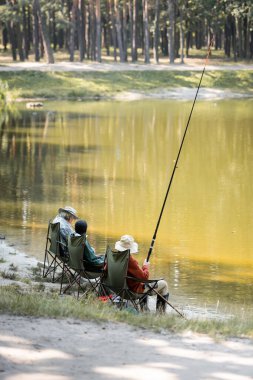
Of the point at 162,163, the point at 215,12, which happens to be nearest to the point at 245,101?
the point at 215,12

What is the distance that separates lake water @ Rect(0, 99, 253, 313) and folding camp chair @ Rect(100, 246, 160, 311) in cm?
162

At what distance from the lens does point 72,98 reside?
1962 inches

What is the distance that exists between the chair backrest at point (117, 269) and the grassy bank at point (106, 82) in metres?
40.1

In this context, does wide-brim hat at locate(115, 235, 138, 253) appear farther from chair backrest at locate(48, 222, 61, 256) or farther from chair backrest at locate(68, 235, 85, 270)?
chair backrest at locate(48, 222, 61, 256)

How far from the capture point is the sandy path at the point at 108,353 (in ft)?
21.0

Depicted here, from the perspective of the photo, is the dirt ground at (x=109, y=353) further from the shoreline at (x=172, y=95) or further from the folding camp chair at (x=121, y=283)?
the shoreline at (x=172, y=95)

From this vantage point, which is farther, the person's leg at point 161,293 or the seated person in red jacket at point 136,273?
the person's leg at point 161,293

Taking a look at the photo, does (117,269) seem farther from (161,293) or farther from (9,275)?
(9,275)

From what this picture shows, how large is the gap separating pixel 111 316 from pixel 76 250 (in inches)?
80.7

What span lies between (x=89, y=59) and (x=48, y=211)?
50028mm

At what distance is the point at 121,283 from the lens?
9156mm

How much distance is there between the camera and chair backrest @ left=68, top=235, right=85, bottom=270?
9.98 metres

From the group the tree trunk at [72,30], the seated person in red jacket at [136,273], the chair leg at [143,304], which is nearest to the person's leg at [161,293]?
the seated person in red jacket at [136,273]

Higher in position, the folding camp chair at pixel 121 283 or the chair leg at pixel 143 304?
the folding camp chair at pixel 121 283
